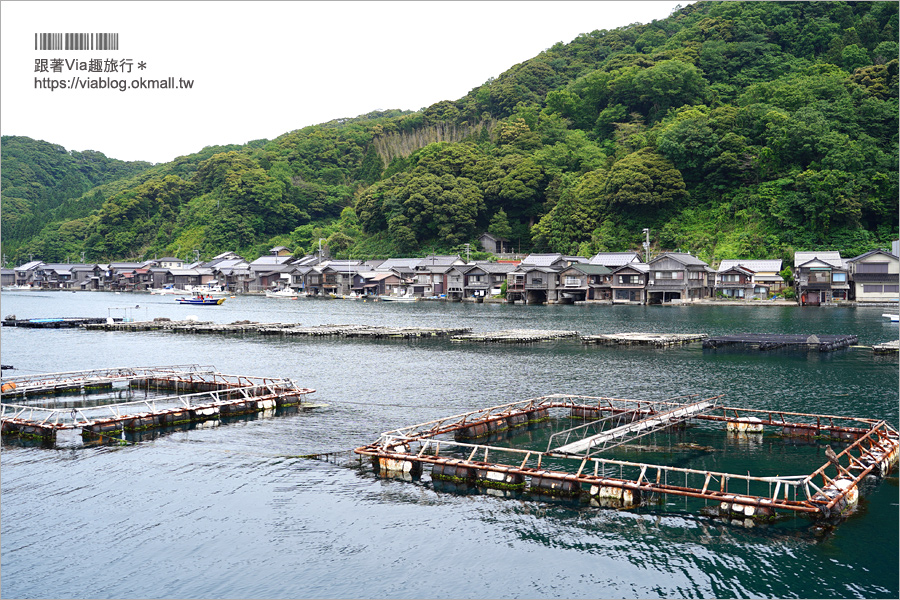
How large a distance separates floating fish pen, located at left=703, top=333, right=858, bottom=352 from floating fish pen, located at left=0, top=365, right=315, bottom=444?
25287 mm

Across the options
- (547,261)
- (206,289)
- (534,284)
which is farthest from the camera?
(206,289)

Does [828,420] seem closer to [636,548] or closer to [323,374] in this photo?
[636,548]

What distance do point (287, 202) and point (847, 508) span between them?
121377 millimetres

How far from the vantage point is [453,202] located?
97625 millimetres

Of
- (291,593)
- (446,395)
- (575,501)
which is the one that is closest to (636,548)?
(575,501)

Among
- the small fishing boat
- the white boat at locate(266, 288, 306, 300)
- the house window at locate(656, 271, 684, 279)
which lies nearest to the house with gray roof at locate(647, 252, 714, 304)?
the house window at locate(656, 271, 684, 279)

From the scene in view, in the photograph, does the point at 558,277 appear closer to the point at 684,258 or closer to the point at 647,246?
the point at 647,246

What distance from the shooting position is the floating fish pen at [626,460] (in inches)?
604

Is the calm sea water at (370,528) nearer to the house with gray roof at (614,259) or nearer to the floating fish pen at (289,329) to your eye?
the floating fish pen at (289,329)

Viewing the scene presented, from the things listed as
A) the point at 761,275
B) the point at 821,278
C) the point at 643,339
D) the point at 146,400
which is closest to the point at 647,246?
the point at 761,275

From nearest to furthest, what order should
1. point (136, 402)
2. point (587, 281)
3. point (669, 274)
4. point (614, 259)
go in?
point (136, 402)
point (669, 274)
point (587, 281)
point (614, 259)

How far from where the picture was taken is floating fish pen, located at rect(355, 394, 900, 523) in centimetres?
1533

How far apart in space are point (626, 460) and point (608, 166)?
3183 inches

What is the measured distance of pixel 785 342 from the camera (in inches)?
1577
